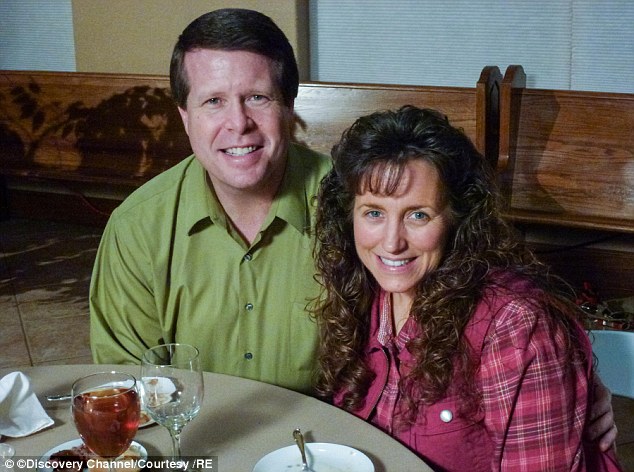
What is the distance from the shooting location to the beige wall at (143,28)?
5.33 metres

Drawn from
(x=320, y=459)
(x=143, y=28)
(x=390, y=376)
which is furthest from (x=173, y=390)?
(x=143, y=28)

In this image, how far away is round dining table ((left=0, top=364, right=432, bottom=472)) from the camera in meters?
1.55

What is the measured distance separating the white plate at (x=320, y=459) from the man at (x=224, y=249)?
2.26ft

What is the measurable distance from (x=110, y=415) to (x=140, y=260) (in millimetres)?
953

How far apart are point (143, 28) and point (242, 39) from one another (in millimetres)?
3751

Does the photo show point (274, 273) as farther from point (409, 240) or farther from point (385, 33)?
point (385, 33)

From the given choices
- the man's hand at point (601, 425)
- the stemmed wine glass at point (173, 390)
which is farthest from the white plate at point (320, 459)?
the man's hand at point (601, 425)

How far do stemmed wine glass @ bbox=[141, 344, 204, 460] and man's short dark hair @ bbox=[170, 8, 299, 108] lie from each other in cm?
96

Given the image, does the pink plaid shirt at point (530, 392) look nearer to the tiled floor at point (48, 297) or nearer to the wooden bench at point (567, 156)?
the tiled floor at point (48, 297)

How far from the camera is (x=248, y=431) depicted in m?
1.64

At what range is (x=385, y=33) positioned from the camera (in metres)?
5.33

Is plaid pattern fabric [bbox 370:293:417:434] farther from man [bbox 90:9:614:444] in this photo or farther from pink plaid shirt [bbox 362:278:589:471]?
man [bbox 90:9:614:444]

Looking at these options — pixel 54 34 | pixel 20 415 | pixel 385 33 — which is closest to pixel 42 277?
pixel 54 34

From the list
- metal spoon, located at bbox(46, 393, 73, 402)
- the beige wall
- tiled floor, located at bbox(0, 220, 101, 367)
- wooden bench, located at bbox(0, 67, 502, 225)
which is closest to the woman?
metal spoon, located at bbox(46, 393, 73, 402)
